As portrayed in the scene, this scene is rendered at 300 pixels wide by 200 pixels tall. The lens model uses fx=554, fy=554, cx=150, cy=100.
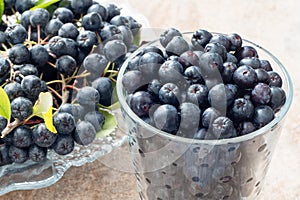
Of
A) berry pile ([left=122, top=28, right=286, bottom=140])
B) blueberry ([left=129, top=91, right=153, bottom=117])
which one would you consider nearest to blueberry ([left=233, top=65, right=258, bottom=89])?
berry pile ([left=122, top=28, right=286, bottom=140])

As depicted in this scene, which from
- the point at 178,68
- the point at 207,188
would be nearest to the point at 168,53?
the point at 178,68

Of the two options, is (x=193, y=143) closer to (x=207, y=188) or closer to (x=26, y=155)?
(x=207, y=188)

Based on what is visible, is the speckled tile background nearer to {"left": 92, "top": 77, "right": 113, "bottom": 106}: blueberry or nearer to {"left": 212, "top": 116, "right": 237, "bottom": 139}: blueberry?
{"left": 92, "top": 77, "right": 113, "bottom": 106}: blueberry

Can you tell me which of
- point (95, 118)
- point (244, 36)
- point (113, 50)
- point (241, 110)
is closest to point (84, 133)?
point (95, 118)

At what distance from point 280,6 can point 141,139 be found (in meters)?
0.68

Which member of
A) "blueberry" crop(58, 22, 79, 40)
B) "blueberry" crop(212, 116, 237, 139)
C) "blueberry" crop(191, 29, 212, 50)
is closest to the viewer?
"blueberry" crop(212, 116, 237, 139)

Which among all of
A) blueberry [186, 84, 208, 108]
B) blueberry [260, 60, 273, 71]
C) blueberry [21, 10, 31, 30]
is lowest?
blueberry [21, 10, 31, 30]

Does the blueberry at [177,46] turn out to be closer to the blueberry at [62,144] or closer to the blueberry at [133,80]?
the blueberry at [133,80]

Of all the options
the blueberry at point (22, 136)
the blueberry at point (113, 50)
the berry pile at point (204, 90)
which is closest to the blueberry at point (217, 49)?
the berry pile at point (204, 90)

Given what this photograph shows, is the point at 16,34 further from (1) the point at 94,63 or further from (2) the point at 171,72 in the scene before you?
(2) the point at 171,72

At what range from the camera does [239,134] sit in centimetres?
65

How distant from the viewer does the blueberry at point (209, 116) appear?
629mm

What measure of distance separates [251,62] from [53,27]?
1.05 ft

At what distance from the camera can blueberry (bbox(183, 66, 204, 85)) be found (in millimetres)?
661
